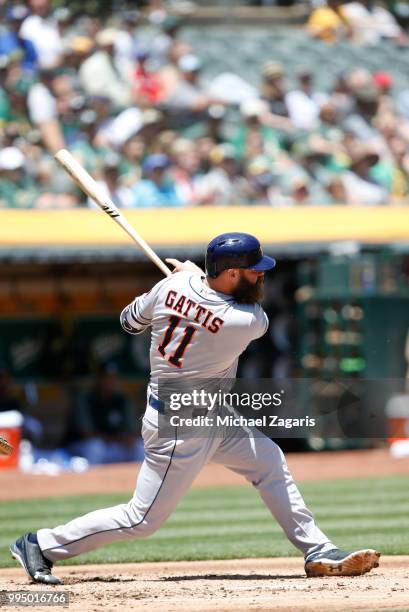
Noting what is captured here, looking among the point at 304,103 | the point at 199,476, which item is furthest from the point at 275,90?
the point at 199,476

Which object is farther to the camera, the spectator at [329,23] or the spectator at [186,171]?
the spectator at [329,23]

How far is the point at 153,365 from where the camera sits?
5.60 meters

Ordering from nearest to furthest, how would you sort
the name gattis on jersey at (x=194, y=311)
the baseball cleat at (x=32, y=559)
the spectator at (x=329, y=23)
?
1. the name gattis on jersey at (x=194, y=311)
2. the baseball cleat at (x=32, y=559)
3. the spectator at (x=329, y=23)

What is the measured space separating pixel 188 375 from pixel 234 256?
22.6 inches

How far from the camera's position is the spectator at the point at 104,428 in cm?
1248

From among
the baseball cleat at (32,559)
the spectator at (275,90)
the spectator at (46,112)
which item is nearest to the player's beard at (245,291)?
the baseball cleat at (32,559)

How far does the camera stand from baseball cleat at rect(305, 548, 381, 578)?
5.70 meters

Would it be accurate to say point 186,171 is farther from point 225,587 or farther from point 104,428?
point 225,587

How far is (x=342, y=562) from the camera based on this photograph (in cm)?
570

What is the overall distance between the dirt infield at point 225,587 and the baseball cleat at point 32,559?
0.06 m

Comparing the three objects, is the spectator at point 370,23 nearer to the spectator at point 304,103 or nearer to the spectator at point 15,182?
the spectator at point 304,103

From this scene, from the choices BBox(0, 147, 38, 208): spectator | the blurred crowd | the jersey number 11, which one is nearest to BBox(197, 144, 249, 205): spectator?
the blurred crowd

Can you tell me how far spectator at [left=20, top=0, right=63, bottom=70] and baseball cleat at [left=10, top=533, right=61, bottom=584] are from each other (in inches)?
333

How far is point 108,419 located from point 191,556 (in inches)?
227
